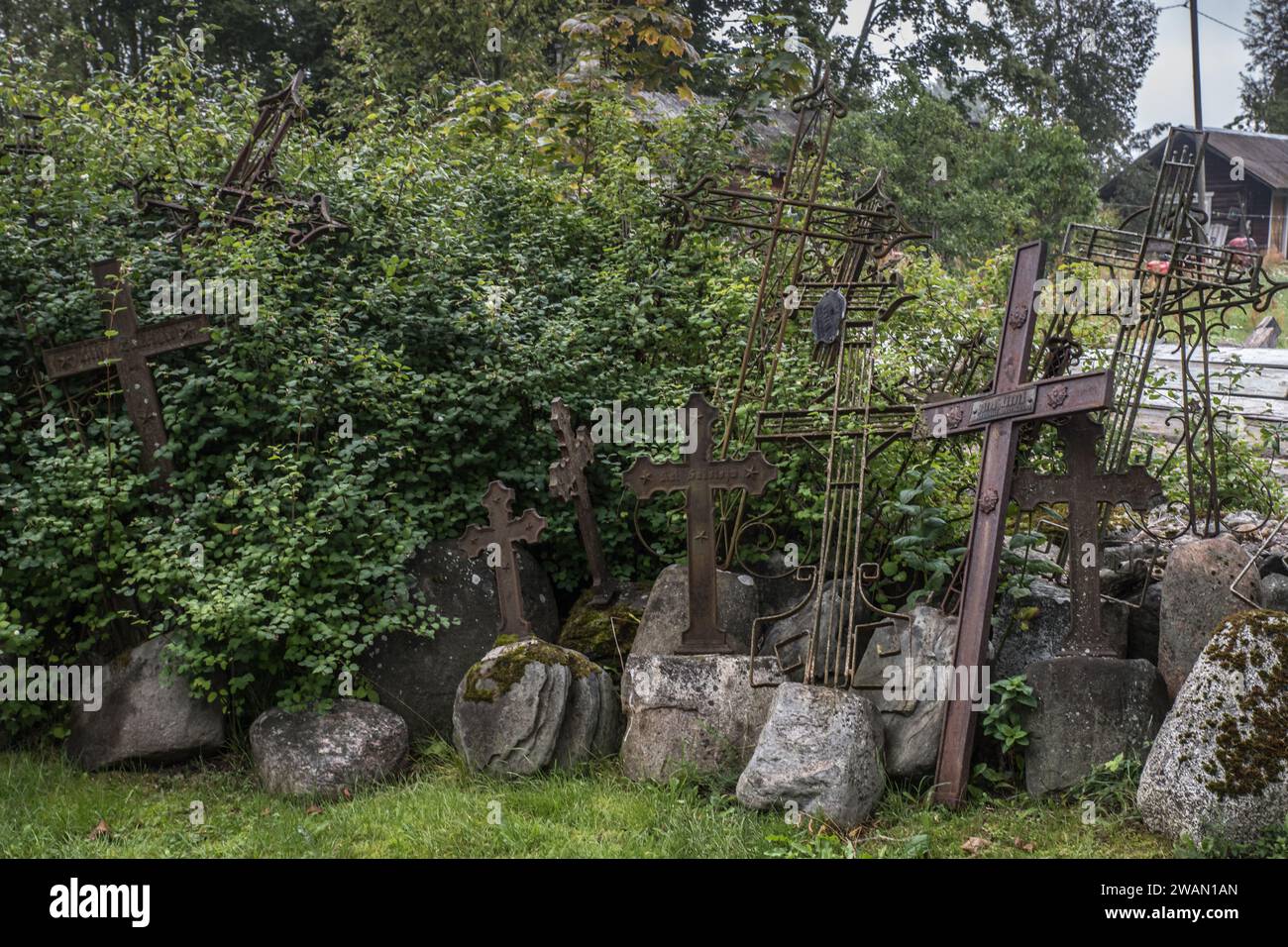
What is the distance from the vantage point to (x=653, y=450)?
7328 mm

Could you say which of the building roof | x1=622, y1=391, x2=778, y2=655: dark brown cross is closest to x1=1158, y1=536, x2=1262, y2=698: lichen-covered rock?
x1=622, y1=391, x2=778, y2=655: dark brown cross

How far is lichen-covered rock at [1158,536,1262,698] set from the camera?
5.50 m

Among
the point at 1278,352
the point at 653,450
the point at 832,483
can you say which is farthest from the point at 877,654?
the point at 1278,352

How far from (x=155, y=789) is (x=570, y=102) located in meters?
7.17

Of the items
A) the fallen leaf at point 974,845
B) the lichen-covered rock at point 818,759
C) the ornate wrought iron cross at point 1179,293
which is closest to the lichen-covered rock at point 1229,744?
the fallen leaf at point 974,845

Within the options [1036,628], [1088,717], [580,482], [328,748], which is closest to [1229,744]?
[1088,717]

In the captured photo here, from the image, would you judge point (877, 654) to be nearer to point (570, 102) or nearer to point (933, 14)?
point (570, 102)

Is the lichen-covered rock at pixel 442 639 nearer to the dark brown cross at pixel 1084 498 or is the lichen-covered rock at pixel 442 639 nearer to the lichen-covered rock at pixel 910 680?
the lichen-covered rock at pixel 910 680

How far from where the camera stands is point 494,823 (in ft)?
17.7

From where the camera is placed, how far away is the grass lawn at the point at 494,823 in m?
5.05

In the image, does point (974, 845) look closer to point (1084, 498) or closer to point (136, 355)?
point (1084, 498)

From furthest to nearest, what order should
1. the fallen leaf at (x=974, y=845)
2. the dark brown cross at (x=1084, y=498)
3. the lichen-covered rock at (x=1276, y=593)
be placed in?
the lichen-covered rock at (x=1276, y=593)
the dark brown cross at (x=1084, y=498)
the fallen leaf at (x=974, y=845)

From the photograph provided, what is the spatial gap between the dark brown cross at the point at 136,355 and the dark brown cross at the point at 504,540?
1.98 m
